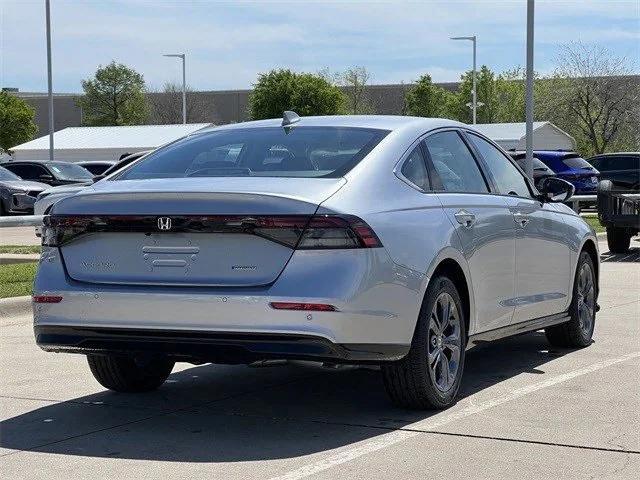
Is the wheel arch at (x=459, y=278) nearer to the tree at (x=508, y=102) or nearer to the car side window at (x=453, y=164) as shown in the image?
the car side window at (x=453, y=164)

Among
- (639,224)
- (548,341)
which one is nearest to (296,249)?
(548,341)

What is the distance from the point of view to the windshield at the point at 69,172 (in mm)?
35312

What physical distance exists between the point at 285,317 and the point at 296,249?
0.33m

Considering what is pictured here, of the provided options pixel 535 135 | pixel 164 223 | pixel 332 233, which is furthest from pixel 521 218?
pixel 535 135

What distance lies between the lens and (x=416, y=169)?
23.5ft

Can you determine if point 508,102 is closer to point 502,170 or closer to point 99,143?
point 99,143

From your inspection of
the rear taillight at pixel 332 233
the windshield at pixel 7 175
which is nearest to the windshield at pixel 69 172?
the windshield at pixel 7 175

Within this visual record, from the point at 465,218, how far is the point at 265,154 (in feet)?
3.98

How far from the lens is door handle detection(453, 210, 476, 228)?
285 inches

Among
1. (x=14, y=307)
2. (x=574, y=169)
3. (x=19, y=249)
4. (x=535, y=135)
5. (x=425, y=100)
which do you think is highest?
(x=425, y=100)

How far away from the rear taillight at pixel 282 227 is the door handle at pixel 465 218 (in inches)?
42.2

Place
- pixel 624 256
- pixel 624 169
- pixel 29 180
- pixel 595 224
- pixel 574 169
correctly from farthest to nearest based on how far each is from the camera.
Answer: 1. pixel 574 169
2. pixel 624 169
3. pixel 29 180
4. pixel 595 224
5. pixel 624 256

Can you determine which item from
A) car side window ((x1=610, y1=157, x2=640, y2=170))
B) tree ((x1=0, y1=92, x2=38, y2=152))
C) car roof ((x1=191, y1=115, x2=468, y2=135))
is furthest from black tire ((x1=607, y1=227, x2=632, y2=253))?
tree ((x1=0, y1=92, x2=38, y2=152))

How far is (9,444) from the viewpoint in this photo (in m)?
6.30
